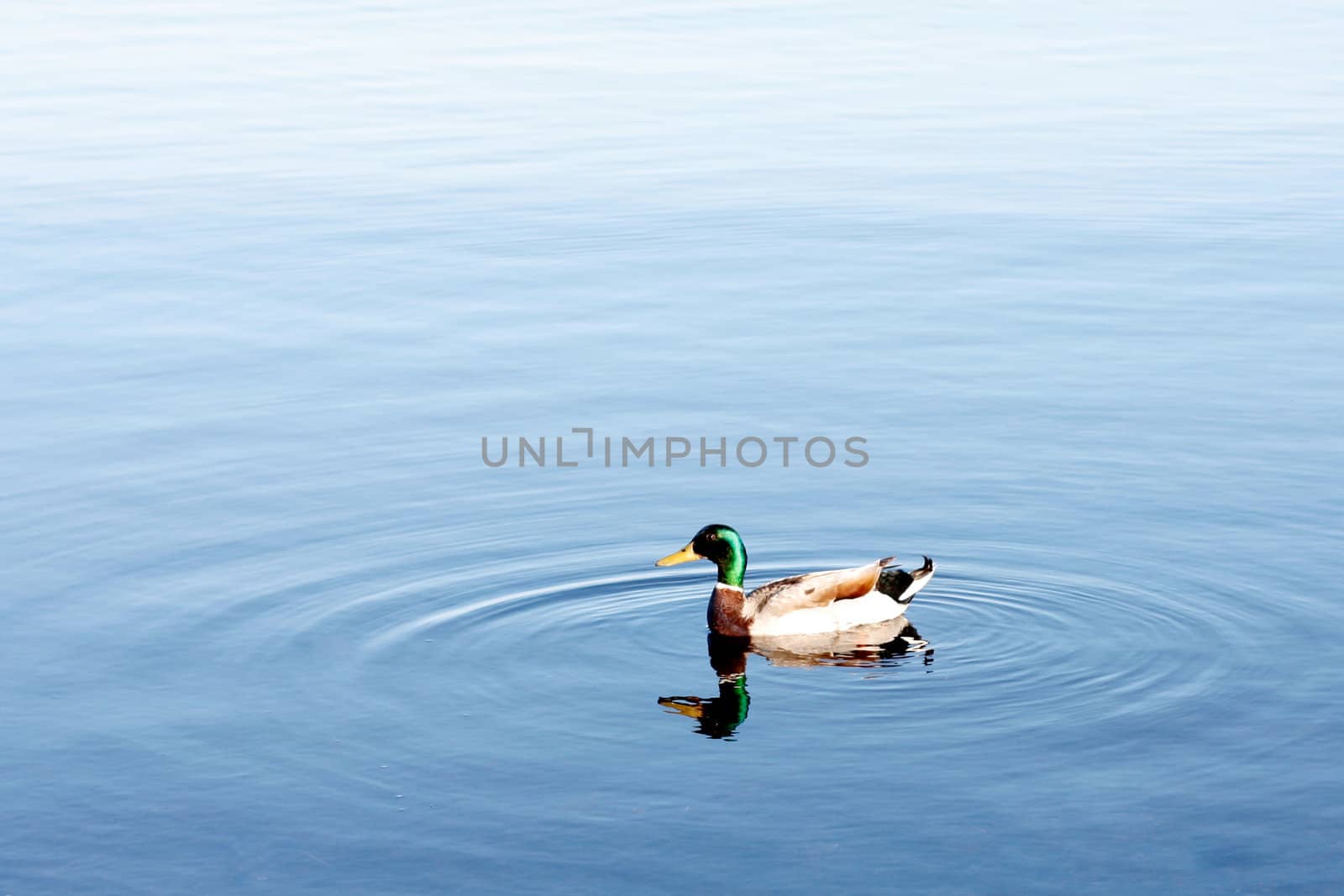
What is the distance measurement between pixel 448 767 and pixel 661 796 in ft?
4.60

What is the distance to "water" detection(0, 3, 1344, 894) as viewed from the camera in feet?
36.3

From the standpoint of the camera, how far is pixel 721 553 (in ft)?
48.6

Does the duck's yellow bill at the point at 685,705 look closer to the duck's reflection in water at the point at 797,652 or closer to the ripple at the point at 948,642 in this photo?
the duck's reflection in water at the point at 797,652

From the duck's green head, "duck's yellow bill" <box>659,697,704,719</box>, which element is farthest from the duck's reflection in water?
Result: the duck's green head

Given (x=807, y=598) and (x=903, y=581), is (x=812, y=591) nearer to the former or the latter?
(x=807, y=598)

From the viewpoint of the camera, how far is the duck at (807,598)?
1434cm

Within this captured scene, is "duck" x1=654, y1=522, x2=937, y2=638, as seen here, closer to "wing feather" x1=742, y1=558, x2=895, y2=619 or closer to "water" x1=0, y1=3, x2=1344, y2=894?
"wing feather" x1=742, y1=558, x2=895, y2=619

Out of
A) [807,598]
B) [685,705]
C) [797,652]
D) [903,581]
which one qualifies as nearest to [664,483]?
[807,598]

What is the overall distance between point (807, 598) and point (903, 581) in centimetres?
73

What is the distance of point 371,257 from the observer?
84.4 ft

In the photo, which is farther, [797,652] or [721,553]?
[721,553]

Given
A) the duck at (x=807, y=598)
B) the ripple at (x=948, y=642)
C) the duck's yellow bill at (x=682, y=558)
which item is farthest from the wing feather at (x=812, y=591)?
the duck's yellow bill at (x=682, y=558)

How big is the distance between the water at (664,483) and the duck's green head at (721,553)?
18.4 inches

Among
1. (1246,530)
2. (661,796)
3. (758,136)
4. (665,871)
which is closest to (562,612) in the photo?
(661,796)
